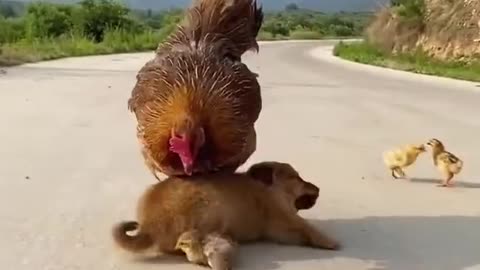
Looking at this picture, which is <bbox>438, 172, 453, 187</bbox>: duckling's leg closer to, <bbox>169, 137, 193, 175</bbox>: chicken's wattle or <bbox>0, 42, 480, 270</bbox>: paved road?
<bbox>0, 42, 480, 270</bbox>: paved road

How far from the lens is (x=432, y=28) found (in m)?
27.5

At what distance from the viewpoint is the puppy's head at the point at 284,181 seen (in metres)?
5.20

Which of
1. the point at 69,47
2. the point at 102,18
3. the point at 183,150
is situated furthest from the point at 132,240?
the point at 102,18

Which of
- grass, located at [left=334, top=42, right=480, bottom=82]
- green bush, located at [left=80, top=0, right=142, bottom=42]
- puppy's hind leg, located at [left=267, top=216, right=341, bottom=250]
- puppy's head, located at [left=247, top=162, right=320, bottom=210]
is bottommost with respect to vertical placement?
green bush, located at [left=80, top=0, right=142, bottom=42]

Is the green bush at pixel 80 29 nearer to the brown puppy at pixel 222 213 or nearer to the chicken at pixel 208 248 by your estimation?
the brown puppy at pixel 222 213

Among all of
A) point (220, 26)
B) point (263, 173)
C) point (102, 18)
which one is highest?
point (220, 26)

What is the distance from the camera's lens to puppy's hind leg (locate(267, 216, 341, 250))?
16.8 feet

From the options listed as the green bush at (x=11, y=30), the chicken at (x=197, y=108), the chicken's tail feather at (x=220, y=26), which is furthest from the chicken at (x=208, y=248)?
the green bush at (x=11, y=30)

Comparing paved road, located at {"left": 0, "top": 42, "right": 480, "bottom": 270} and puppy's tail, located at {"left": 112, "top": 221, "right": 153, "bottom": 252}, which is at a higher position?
puppy's tail, located at {"left": 112, "top": 221, "right": 153, "bottom": 252}

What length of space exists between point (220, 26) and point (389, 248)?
5.63ft

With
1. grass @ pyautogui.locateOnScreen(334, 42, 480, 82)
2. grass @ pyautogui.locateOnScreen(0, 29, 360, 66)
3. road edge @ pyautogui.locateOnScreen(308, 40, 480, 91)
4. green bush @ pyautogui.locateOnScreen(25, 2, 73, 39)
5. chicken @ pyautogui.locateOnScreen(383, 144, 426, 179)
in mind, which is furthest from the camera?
green bush @ pyautogui.locateOnScreen(25, 2, 73, 39)

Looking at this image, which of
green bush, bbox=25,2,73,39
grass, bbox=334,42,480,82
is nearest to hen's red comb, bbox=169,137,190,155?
grass, bbox=334,42,480,82

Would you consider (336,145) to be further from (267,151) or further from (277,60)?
(277,60)

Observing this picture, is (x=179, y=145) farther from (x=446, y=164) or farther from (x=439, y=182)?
(x=439, y=182)
